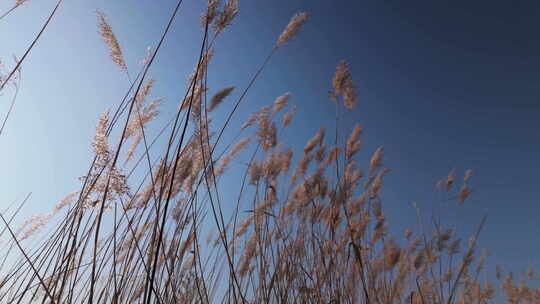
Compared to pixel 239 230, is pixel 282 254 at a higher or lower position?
lower

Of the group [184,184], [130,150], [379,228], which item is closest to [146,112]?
[130,150]

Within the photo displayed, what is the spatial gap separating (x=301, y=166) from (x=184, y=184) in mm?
1237

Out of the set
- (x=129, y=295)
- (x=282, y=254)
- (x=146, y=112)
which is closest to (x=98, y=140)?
(x=146, y=112)

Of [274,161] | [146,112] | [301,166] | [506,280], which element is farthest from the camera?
[506,280]

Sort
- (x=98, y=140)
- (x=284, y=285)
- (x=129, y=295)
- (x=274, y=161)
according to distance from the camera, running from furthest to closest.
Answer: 1. (x=274, y=161)
2. (x=284, y=285)
3. (x=129, y=295)
4. (x=98, y=140)

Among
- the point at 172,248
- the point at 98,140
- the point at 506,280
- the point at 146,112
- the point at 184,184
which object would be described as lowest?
the point at 172,248

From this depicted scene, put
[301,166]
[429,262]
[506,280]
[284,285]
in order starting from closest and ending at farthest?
[284,285] < [301,166] < [429,262] < [506,280]

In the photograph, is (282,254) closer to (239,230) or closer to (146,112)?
(239,230)

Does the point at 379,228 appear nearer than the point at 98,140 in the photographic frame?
No

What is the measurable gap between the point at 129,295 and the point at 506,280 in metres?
5.90

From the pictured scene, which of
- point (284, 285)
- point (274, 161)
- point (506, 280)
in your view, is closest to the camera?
point (284, 285)

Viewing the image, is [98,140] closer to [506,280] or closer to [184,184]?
[184,184]

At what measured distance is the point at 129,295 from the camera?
2184 millimetres

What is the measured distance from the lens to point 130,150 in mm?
2066
